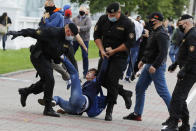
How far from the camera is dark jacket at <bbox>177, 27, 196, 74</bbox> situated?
7645 millimetres

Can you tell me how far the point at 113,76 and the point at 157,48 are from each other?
82 cm

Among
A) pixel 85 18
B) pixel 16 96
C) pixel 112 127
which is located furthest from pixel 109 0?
pixel 112 127

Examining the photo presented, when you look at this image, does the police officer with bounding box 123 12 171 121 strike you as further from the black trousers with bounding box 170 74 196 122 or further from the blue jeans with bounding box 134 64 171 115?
the black trousers with bounding box 170 74 196 122

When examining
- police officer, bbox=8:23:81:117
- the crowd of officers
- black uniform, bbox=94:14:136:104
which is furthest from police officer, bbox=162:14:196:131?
police officer, bbox=8:23:81:117

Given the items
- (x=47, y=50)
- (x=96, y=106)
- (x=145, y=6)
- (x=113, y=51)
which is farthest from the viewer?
(x=145, y=6)

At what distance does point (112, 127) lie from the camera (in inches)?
325

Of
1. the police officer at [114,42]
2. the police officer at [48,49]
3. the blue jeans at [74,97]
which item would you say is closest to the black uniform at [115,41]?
the police officer at [114,42]

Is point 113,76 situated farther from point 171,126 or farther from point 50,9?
point 50,9

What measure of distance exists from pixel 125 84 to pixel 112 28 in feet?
21.0

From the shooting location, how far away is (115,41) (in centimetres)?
884

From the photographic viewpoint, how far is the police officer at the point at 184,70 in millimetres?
7684

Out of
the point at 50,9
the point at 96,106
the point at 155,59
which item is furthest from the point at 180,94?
the point at 50,9

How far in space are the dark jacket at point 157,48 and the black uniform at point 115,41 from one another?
318 mm

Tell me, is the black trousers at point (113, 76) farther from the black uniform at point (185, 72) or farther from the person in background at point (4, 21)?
the person in background at point (4, 21)
